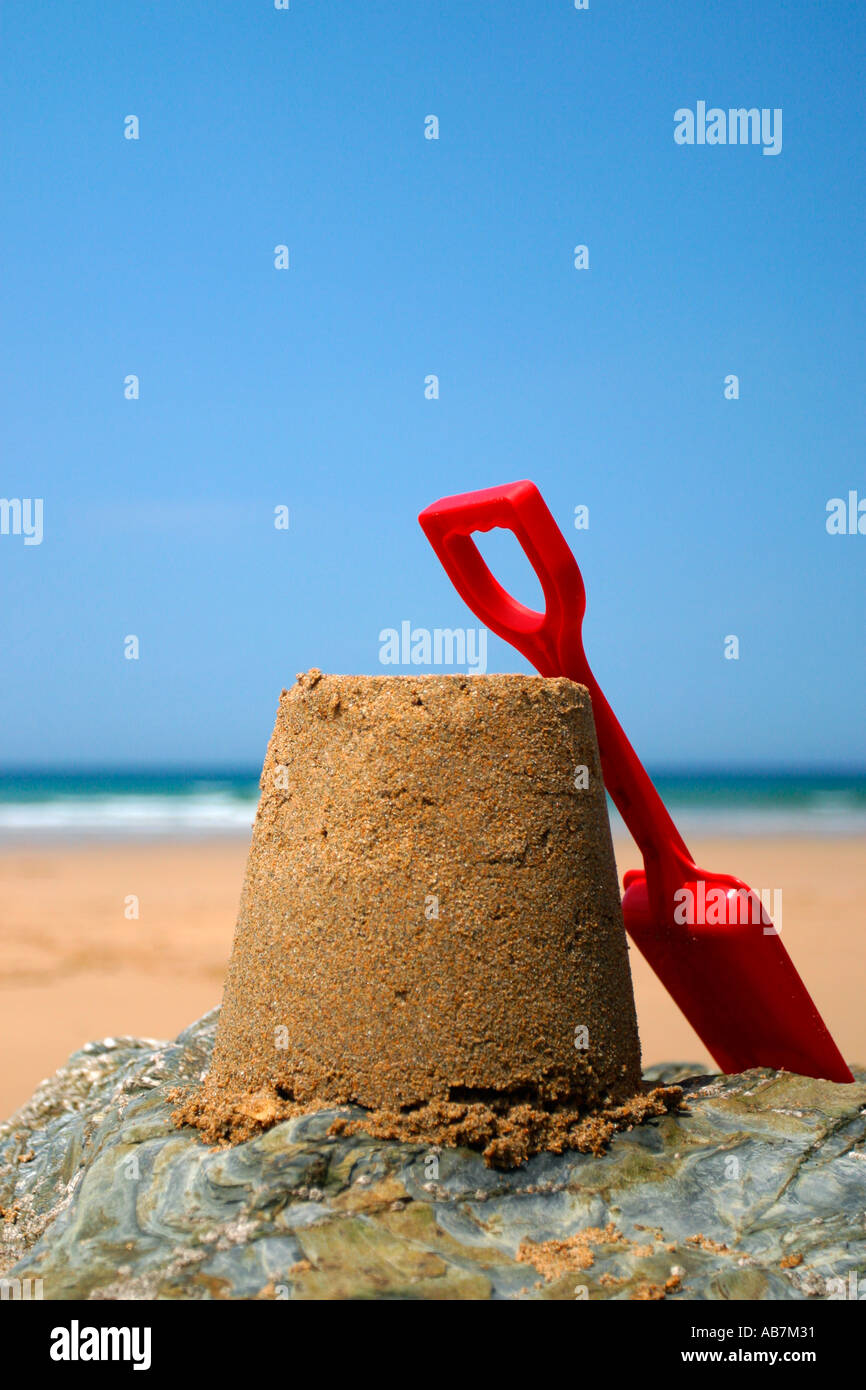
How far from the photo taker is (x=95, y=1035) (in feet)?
23.4

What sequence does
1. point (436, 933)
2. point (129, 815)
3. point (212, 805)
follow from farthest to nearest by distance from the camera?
1. point (212, 805)
2. point (129, 815)
3. point (436, 933)

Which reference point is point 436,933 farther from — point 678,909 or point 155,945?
point 155,945

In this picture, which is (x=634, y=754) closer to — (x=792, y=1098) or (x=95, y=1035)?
(x=792, y=1098)

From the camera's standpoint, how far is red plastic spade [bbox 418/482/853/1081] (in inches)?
139

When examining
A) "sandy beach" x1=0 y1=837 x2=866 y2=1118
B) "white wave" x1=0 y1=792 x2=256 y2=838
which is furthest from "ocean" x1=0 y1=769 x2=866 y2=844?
"sandy beach" x1=0 y1=837 x2=866 y2=1118

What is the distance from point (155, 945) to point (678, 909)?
721cm

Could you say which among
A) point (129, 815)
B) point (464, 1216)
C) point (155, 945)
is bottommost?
point (464, 1216)

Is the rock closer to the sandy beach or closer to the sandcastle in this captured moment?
the sandcastle

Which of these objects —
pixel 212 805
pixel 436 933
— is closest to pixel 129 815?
pixel 212 805

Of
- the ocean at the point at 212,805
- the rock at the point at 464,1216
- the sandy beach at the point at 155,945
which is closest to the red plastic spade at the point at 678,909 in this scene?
the rock at the point at 464,1216

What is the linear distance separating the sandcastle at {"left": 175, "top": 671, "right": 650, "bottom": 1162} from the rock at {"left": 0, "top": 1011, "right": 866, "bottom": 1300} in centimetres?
11

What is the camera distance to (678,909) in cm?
387

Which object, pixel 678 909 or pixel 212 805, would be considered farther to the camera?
pixel 212 805
